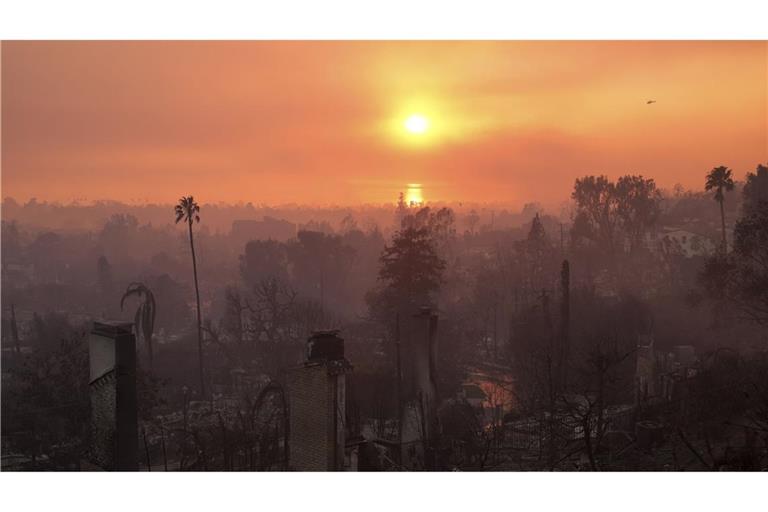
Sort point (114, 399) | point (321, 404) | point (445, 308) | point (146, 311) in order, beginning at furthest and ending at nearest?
point (445, 308) → point (146, 311) → point (114, 399) → point (321, 404)

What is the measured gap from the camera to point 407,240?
1110 inches

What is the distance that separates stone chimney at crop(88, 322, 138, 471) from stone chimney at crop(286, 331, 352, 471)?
3022 mm

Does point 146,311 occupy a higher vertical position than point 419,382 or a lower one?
higher

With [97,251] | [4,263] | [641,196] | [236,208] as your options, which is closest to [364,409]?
[641,196]

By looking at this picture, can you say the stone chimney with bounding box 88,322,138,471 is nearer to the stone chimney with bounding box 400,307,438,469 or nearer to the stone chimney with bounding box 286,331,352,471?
the stone chimney with bounding box 286,331,352,471

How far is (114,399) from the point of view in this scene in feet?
39.4

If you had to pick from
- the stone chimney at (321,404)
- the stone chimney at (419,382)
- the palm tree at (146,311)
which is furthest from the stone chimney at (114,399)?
the palm tree at (146,311)

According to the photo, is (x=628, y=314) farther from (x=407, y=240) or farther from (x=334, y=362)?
(x=334, y=362)

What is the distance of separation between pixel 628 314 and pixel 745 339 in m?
5.20

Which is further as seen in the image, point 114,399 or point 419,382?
point 419,382

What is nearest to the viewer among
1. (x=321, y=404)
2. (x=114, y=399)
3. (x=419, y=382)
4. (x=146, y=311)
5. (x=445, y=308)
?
(x=321, y=404)

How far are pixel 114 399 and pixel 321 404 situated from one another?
3.69 m

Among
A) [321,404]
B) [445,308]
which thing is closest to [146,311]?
[321,404]

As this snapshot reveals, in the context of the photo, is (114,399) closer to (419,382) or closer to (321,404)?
(321,404)
